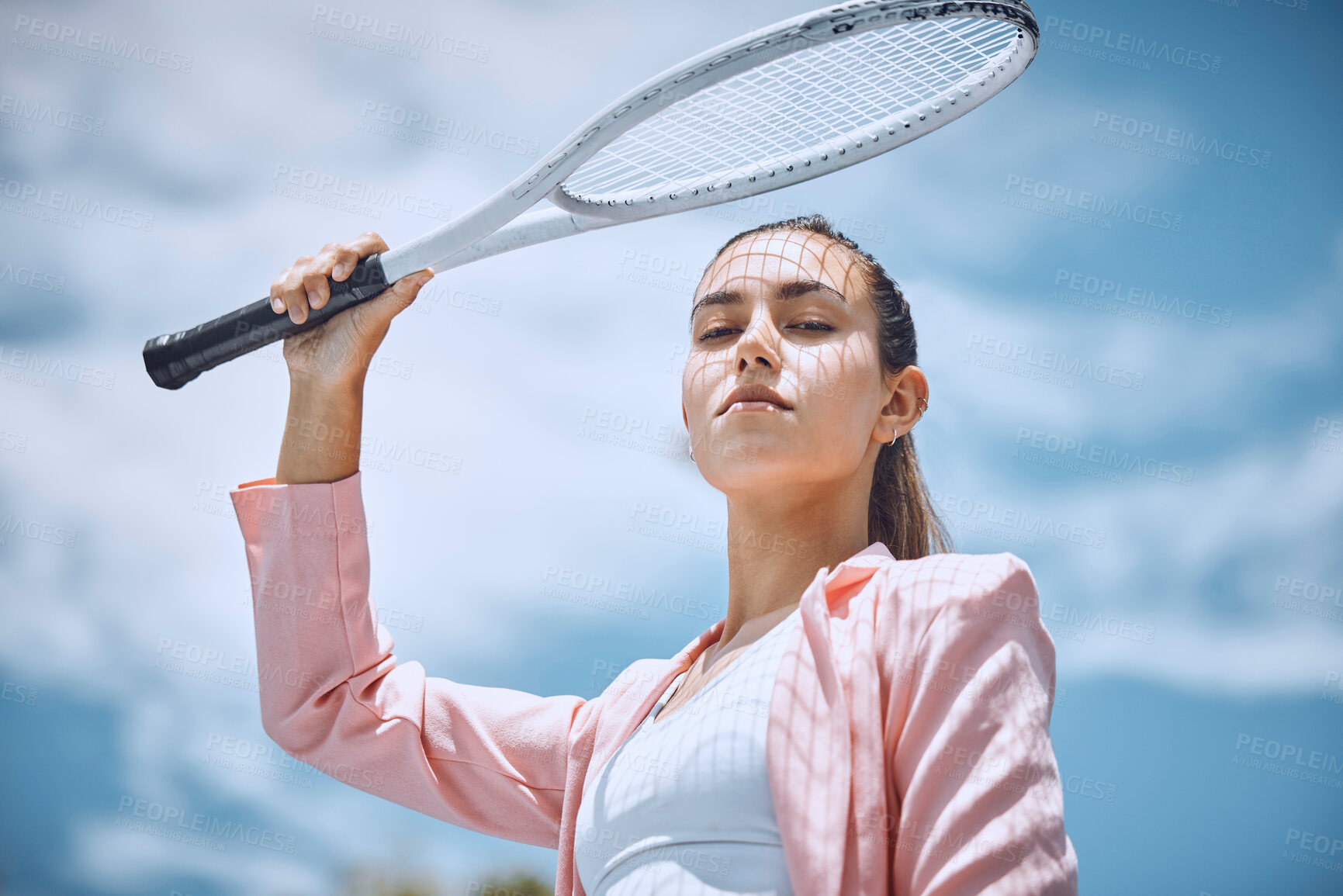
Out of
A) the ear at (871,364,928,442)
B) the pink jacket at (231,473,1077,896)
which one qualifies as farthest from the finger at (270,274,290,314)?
the ear at (871,364,928,442)

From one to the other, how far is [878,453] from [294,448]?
171 cm

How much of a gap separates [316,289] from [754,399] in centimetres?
133

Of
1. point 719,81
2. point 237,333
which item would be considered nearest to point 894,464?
point 719,81

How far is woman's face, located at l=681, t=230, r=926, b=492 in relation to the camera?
238 centimetres

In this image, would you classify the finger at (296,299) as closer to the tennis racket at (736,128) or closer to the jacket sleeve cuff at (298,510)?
the tennis racket at (736,128)

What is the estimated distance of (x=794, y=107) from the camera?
8.79ft

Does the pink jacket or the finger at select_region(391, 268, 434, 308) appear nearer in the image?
the pink jacket

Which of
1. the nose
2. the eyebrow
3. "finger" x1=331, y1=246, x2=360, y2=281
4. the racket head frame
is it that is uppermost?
the racket head frame

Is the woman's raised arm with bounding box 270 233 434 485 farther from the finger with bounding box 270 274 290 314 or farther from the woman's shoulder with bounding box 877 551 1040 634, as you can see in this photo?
the woman's shoulder with bounding box 877 551 1040 634

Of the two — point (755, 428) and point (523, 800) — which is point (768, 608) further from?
point (523, 800)

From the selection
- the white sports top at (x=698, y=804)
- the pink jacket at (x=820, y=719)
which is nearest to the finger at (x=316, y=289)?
the pink jacket at (x=820, y=719)

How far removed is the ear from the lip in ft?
1.34

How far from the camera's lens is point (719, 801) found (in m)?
1.94

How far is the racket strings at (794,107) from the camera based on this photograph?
2523 millimetres
